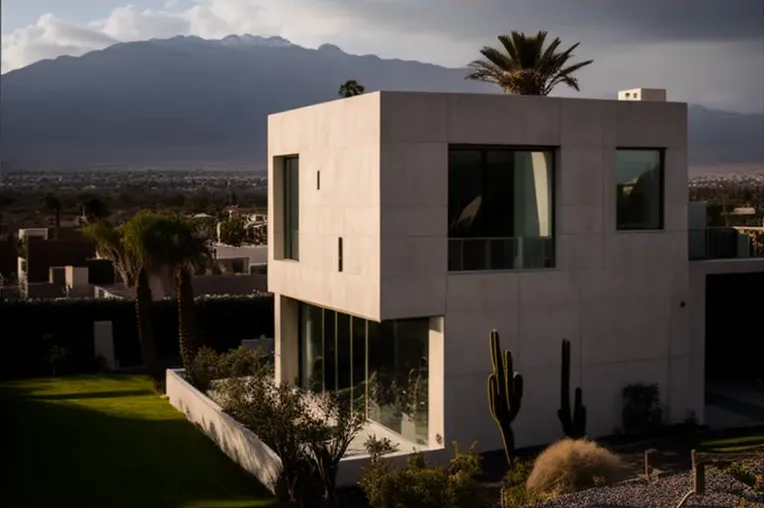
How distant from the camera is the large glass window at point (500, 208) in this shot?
1886cm

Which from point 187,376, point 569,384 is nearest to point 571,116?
point 569,384

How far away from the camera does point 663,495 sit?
47.3 feet

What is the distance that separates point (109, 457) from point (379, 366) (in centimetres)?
580

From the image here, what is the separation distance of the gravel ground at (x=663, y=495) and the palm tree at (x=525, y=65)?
10495 mm

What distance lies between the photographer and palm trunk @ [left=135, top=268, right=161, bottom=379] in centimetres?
3088

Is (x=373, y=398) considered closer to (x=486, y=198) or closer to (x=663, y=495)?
(x=486, y=198)

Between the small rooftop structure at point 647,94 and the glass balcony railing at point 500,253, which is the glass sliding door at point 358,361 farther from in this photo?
the small rooftop structure at point 647,94

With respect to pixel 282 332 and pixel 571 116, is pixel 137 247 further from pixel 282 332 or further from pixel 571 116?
pixel 571 116

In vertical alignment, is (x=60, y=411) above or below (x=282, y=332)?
A: below

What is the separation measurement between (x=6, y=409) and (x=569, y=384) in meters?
14.5

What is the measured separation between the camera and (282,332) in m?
24.4

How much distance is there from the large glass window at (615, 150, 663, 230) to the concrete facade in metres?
0.21

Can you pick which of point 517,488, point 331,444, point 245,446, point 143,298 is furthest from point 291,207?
point 517,488

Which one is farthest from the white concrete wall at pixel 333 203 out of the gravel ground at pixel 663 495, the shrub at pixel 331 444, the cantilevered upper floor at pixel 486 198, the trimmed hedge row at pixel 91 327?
the trimmed hedge row at pixel 91 327
